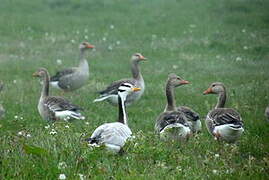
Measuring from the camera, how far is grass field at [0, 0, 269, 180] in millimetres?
7820

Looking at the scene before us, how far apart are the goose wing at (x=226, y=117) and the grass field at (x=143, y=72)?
0.40m

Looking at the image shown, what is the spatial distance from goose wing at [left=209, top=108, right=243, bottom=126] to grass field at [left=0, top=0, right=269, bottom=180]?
15.7 inches

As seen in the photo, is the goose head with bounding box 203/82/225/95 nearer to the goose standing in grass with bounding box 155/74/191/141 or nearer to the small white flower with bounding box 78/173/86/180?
the goose standing in grass with bounding box 155/74/191/141

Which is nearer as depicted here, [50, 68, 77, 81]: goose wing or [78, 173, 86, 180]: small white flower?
[78, 173, 86, 180]: small white flower

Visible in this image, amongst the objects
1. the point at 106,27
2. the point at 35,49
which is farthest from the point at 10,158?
the point at 106,27

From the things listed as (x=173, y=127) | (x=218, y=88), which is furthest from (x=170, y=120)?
(x=218, y=88)

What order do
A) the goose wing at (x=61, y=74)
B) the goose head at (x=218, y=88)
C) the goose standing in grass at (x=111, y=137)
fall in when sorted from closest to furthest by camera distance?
the goose standing in grass at (x=111, y=137)
the goose head at (x=218, y=88)
the goose wing at (x=61, y=74)

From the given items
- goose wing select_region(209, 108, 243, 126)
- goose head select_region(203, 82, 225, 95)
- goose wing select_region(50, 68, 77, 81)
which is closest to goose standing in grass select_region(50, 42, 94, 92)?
goose wing select_region(50, 68, 77, 81)

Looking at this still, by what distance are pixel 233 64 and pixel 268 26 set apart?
19.4 feet

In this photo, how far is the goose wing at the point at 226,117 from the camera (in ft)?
32.9

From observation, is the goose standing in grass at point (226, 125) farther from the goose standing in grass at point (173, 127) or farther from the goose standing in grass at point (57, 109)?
the goose standing in grass at point (57, 109)

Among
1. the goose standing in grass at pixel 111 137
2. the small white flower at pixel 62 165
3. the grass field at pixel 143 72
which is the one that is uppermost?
the small white flower at pixel 62 165

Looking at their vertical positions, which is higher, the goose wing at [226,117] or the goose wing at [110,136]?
the goose wing at [110,136]

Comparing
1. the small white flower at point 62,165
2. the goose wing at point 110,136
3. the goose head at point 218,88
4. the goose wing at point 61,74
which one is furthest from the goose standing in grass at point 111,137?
the goose wing at point 61,74
